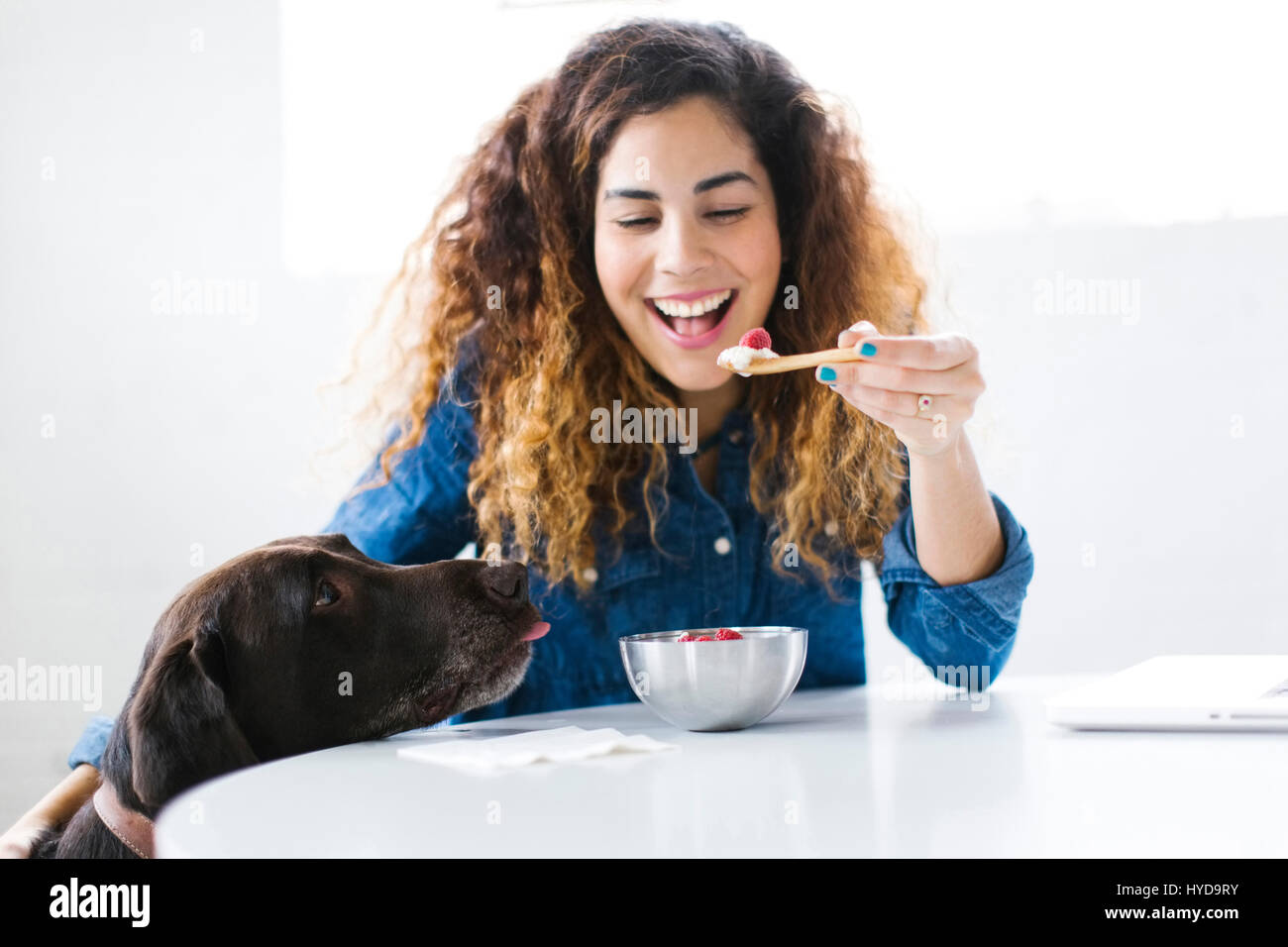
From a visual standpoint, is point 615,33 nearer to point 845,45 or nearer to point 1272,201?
point 845,45

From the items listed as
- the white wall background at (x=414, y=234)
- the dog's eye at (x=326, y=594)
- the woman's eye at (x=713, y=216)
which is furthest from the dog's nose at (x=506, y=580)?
the white wall background at (x=414, y=234)

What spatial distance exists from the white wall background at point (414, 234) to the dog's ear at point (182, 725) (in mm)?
2416

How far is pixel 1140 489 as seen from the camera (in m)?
3.36

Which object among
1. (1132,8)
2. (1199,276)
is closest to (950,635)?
(1199,276)

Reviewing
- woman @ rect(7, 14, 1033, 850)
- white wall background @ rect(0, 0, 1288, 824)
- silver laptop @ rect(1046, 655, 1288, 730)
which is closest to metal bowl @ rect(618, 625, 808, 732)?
silver laptop @ rect(1046, 655, 1288, 730)

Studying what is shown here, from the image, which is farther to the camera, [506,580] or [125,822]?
[506,580]

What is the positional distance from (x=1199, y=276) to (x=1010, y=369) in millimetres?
596

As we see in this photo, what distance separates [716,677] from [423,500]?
83 cm

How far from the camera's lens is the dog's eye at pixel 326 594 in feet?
4.05

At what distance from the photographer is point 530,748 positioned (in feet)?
3.59

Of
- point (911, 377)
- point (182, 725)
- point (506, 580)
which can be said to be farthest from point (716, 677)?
point (182, 725)

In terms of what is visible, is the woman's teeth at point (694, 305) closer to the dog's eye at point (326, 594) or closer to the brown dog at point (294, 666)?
the brown dog at point (294, 666)

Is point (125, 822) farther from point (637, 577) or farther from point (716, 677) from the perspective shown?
point (637, 577)
